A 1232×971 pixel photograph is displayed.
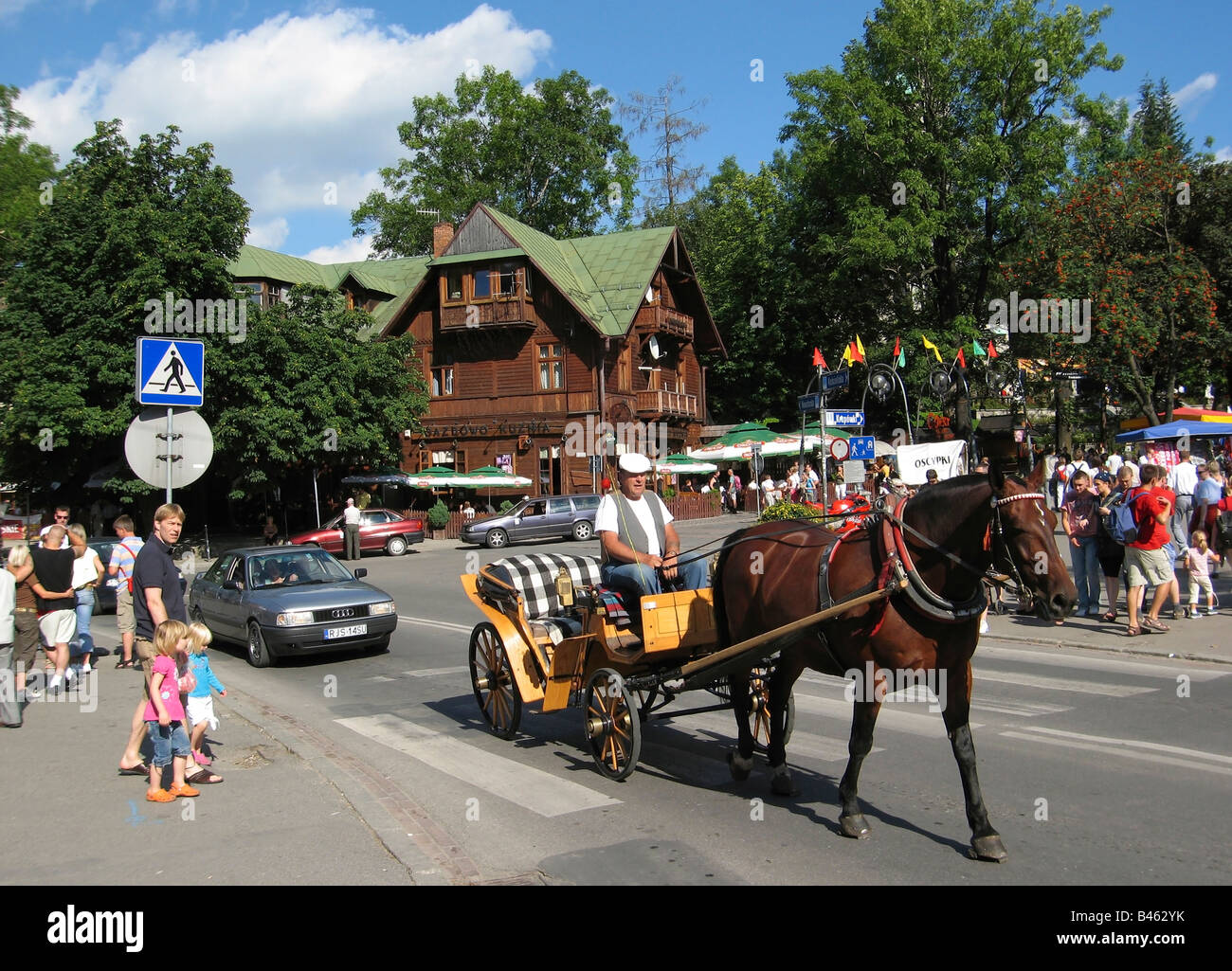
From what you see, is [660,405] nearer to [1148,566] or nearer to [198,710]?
[1148,566]

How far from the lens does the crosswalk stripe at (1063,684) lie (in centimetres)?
955

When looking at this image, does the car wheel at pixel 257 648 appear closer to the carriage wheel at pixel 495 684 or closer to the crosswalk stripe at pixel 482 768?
the crosswalk stripe at pixel 482 768

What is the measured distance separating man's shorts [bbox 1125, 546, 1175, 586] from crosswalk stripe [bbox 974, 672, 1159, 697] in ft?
10.3

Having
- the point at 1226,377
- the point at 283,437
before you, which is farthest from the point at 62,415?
the point at 1226,377

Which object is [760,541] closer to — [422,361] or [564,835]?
[564,835]

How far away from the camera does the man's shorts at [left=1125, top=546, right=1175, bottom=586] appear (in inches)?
495

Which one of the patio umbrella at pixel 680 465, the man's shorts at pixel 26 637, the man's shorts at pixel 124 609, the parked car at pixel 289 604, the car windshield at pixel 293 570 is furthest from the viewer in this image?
the patio umbrella at pixel 680 465

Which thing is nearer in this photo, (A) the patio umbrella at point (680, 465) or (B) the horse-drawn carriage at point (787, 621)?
(B) the horse-drawn carriage at point (787, 621)

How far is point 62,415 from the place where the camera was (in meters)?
30.3

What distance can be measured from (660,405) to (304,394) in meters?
17.5

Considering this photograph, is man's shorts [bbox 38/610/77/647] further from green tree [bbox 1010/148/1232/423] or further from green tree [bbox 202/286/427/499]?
green tree [bbox 1010/148/1232/423]

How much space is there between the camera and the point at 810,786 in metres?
6.72

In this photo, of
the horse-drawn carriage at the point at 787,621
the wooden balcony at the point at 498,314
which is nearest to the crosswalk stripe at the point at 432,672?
the horse-drawn carriage at the point at 787,621

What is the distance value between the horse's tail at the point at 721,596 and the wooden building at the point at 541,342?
34.3 meters
